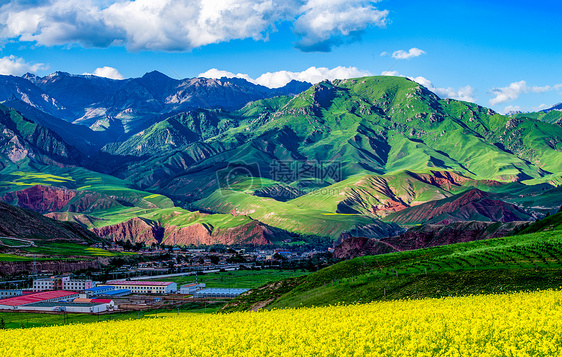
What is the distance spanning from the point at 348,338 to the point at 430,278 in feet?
128

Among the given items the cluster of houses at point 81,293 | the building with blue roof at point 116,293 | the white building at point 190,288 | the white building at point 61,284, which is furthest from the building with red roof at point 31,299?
the white building at point 190,288

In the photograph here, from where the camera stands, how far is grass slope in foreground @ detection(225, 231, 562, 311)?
52.2 meters

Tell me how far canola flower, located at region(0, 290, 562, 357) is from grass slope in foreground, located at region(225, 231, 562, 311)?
2060 cm

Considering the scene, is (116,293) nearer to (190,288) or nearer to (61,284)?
(190,288)

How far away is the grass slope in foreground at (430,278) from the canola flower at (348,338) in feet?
67.6

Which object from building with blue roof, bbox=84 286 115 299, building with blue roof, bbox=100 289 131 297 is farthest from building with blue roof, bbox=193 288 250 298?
building with blue roof, bbox=84 286 115 299

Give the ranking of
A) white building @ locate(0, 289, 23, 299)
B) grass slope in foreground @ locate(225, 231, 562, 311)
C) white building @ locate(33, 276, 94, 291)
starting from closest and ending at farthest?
grass slope in foreground @ locate(225, 231, 562, 311) → white building @ locate(0, 289, 23, 299) → white building @ locate(33, 276, 94, 291)

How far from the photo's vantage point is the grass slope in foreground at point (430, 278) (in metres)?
52.2

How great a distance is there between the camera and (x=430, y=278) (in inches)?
2312

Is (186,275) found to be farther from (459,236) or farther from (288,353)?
(288,353)

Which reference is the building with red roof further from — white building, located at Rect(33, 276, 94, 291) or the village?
white building, located at Rect(33, 276, 94, 291)

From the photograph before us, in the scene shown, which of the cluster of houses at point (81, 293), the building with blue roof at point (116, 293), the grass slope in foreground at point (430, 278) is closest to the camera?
the grass slope in foreground at point (430, 278)

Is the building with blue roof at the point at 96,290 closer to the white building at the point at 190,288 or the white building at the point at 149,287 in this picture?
the white building at the point at 149,287

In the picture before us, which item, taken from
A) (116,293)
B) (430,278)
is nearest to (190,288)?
(116,293)
